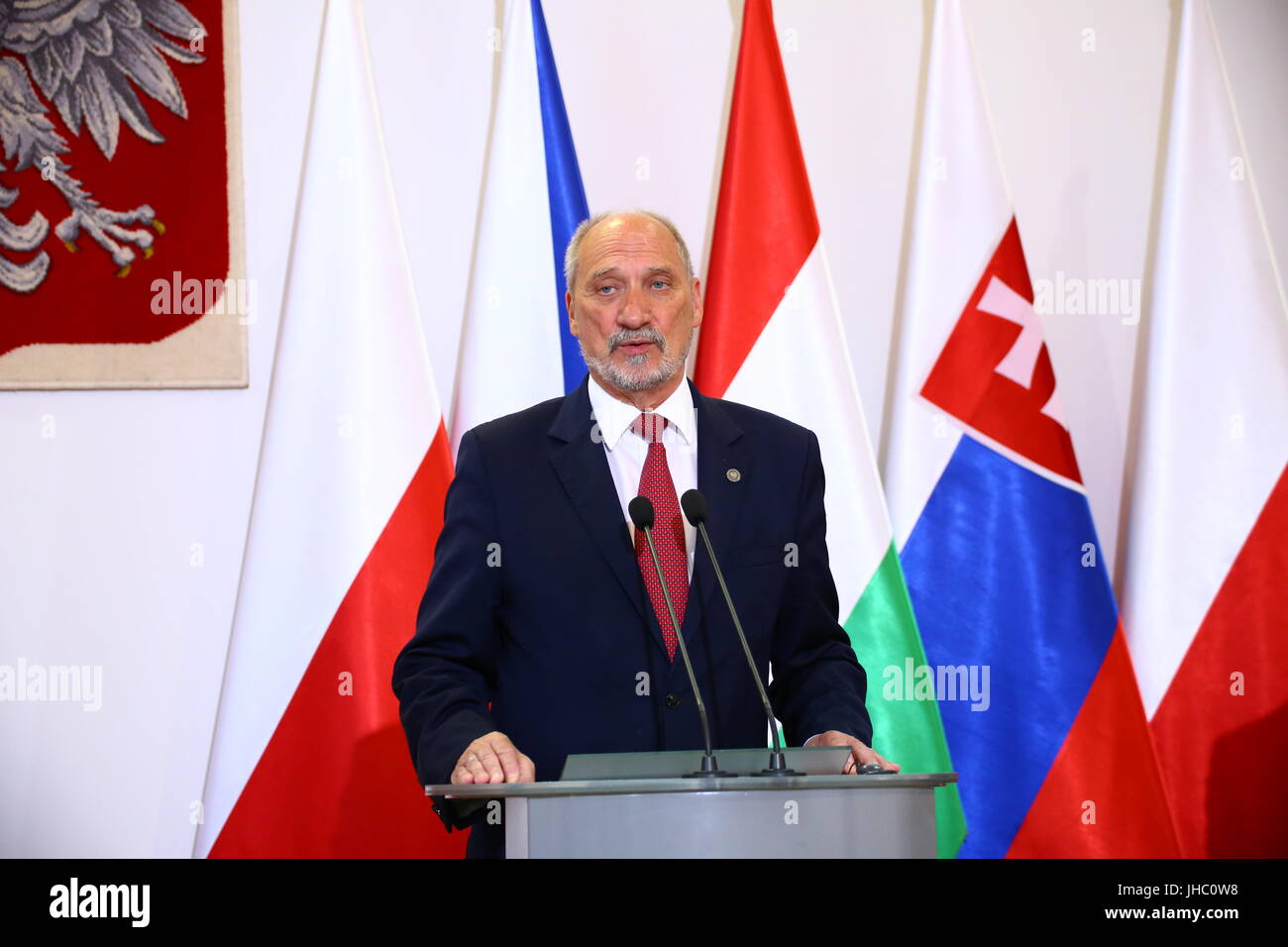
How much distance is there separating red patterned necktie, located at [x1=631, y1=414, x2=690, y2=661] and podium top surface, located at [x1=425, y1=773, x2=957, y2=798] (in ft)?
2.27

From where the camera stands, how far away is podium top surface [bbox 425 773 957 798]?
1.49m

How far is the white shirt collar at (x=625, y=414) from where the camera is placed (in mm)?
2441

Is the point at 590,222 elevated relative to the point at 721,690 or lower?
elevated

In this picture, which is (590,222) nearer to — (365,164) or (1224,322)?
(365,164)

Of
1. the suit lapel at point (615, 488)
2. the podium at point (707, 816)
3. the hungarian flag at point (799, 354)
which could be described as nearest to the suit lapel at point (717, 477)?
the suit lapel at point (615, 488)

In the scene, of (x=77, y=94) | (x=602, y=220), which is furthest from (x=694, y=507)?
(x=77, y=94)

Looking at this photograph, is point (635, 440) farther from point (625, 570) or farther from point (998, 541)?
point (998, 541)

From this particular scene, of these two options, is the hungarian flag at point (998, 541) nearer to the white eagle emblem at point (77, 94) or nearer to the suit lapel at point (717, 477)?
the suit lapel at point (717, 477)

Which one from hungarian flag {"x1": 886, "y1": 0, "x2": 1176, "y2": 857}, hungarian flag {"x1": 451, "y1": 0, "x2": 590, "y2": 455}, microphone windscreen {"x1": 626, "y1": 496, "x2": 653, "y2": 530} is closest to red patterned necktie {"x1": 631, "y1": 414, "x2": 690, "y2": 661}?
microphone windscreen {"x1": 626, "y1": 496, "x2": 653, "y2": 530}

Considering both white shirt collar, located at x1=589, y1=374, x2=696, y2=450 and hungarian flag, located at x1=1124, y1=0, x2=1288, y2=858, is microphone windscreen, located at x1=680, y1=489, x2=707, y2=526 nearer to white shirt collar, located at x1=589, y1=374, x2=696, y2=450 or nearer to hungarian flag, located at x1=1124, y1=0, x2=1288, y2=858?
white shirt collar, located at x1=589, y1=374, x2=696, y2=450

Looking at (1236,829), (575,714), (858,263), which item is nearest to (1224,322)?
(858,263)
